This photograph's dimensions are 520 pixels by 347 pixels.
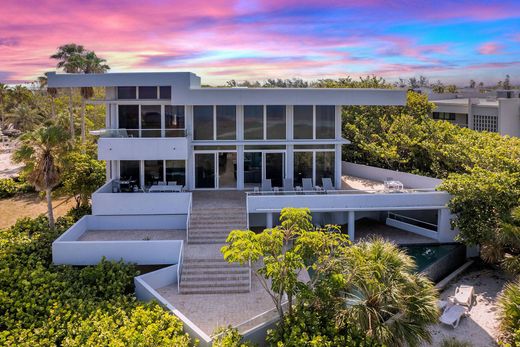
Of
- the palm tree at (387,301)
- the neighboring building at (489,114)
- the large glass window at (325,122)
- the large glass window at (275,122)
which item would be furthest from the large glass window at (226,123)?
the neighboring building at (489,114)

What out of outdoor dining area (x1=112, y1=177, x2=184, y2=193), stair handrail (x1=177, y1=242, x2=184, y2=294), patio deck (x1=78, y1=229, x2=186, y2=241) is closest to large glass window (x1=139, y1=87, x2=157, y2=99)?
outdoor dining area (x1=112, y1=177, x2=184, y2=193)

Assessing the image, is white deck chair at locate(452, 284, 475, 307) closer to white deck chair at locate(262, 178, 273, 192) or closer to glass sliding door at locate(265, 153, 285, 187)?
white deck chair at locate(262, 178, 273, 192)

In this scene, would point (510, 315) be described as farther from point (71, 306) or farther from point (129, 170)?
point (129, 170)

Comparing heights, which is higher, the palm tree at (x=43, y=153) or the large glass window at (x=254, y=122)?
the large glass window at (x=254, y=122)

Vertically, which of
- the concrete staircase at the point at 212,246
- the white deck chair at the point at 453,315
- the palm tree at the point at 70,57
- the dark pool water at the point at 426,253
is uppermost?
the palm tree at the point at 70,57

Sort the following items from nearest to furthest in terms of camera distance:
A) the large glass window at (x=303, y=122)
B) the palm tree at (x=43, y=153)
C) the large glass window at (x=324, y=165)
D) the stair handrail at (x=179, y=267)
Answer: the stair handrail at (x=179, y=267), the palm tree at (x=43, y=153), the large glass window at (x=303, y=122), the large glass window at (x=324, y=165)

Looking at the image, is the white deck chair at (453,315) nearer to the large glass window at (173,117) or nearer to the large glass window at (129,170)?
the large glass window at (173,117)

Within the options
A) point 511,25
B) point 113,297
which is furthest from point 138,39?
point 511,25

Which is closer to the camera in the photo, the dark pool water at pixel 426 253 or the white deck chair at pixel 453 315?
the white deck chair at pixel 453 315
